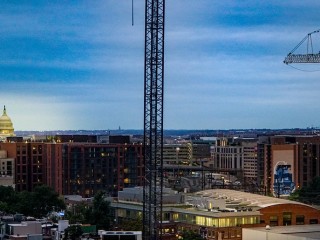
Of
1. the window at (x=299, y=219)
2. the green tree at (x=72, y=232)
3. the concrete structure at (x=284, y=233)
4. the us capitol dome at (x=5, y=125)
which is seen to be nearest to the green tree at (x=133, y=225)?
the concrete structure at (x=284, y=233)

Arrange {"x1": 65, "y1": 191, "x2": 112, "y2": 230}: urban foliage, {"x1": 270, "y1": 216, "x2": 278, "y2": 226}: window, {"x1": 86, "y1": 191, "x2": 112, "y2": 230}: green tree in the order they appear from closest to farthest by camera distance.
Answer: {"x1": 65, "y1": 191, "x2": 112, "y2": 230}: urban foliage < {"x1": 86, "y1": 191, "x2": 112, "y2": 230}: green tree < {"x1": 270, "y1": 216, "x2": 278, "y2": 226}: window

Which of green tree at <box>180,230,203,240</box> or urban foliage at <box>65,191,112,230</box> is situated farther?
urban foliage at <box>65,191,112,230</box>

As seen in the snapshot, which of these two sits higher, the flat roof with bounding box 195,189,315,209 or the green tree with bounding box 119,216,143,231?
the flat roof with bounding box 195,189,315,209

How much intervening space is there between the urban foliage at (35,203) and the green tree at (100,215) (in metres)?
7.83

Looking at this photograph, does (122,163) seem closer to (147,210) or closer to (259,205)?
(259,205)

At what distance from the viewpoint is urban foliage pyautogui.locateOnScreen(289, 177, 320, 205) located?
3349 inches

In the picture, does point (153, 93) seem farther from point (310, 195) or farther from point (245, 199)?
point (310, 195)

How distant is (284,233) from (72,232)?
11.4 meters

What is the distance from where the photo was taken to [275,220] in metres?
64.4

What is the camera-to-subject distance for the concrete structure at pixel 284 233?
158 feet

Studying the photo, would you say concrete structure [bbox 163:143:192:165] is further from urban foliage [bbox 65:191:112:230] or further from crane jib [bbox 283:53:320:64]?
urban foliage [bbox 65:191:112:230]

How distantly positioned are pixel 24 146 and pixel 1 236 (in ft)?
193

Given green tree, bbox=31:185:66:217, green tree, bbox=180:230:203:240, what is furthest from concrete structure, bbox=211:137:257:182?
green tree, bbox=180:230:203:240

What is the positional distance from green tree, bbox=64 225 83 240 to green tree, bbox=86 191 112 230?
1115 centimetres
